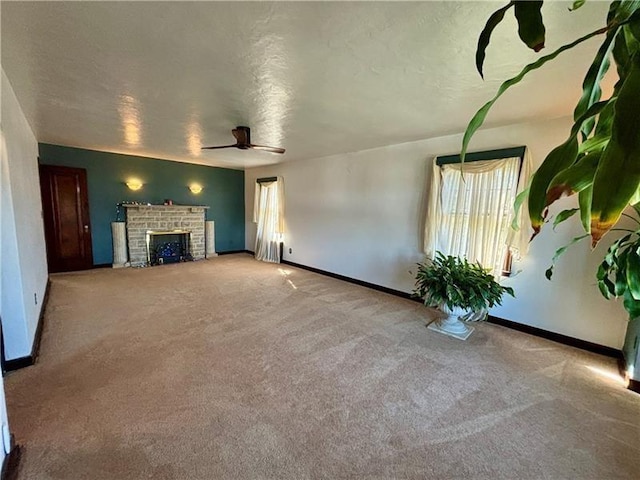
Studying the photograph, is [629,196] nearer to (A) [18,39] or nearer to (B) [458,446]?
(B) [458,446]

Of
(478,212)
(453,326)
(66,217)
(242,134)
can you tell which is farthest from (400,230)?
(66,217)

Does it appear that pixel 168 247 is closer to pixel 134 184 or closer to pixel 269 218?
pixel 134 184

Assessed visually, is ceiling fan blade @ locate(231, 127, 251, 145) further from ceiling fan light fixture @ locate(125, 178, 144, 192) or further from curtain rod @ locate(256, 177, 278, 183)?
ceiling fan light fixture @ locate(125, 178, 144, 192)

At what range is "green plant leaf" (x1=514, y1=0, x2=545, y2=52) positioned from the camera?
0.61m

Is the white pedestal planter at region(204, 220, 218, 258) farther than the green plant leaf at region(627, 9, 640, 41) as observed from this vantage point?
Yes

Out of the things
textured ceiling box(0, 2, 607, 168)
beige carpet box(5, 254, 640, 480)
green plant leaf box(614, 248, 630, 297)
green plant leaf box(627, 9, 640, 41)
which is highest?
textured ceiling box(0, 2, 607, 168)

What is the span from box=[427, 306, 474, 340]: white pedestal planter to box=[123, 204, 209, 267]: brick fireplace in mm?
5496

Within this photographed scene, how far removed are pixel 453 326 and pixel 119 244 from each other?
6.16m

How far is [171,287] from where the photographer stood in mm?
4426

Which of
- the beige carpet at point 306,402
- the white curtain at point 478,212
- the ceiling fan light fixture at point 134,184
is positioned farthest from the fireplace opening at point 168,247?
the white curtain at point 478,212

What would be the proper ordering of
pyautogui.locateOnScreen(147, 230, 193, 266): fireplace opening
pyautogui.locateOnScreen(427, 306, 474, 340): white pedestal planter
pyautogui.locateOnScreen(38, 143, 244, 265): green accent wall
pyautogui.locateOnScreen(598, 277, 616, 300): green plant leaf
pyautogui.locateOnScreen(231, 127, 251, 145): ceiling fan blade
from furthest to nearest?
pyautogui.locateOnScreen(147, 230, 193, 266): fireplace opening, pyautogui.locateOnScreen(38, 143, 244, 265): green accent wall, pyautogui.locateOnScreen(231, 127, 251, 145): ceiling fan blade, pyautogui.locateOnScreen(427, 306, 474, 340): white pedestal planter, pyautogui.locateOnScreen(598, 277, 616, 300): green plant leaf

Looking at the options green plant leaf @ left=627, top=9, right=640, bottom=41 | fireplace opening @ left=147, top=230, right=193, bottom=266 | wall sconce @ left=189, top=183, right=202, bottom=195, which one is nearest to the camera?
green plant leaf @ left=627, top=9, right=640, bottom=41

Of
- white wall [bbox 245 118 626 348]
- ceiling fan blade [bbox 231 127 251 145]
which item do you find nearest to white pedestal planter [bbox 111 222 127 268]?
white wall [bbox 245 118 626 348]

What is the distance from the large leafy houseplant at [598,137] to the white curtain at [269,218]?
18.6 feet
